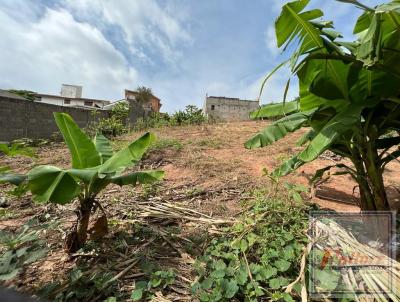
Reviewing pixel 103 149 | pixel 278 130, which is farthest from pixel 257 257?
pixel 103 149

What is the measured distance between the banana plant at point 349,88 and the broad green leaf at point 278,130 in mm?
192

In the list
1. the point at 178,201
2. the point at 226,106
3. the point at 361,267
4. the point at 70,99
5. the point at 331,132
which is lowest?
the point at 361,267

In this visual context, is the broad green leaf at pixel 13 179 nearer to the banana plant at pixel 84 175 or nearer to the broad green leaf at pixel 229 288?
the banana plant at pixel 84 175

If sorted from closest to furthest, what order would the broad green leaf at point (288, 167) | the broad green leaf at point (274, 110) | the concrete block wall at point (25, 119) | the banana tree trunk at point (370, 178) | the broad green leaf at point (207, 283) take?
the broad green leaf at point (207, 283) < the banana tree trunk at point (370, 178) < the broad green leaf at point (288, 167) < the broad green leaf at point (274, 110) < the concrete block wall at point (25, 119)

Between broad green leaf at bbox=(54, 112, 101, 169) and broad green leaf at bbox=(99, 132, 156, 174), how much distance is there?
0.73 feet

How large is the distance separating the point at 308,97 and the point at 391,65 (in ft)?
2.24

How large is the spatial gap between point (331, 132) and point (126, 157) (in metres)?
1.57

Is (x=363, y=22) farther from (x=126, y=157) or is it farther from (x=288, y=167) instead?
(x=126, y=157)

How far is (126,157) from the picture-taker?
7.57 ft

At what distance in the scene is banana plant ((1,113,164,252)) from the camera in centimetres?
195

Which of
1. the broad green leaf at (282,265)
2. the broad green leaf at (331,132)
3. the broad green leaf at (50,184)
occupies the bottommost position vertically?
the broad green leaf at (282,265)

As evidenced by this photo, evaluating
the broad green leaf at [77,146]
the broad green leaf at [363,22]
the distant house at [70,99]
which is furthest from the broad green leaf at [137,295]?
the distant house at [70,99]

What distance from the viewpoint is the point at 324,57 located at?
206cm

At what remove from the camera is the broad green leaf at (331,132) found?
1957 millimetres
